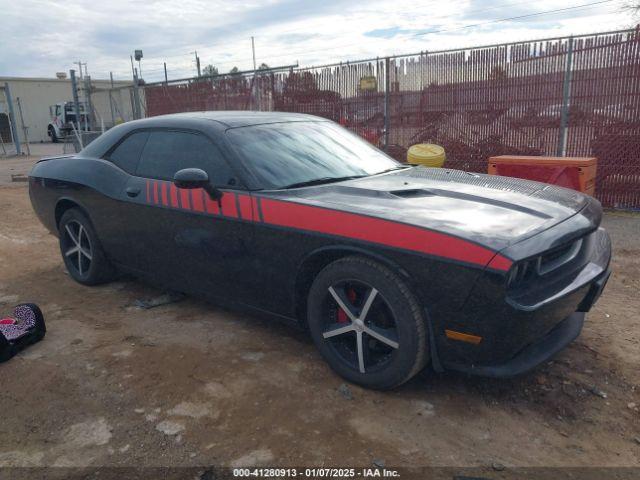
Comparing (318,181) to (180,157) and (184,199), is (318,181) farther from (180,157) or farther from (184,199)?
(180,157)

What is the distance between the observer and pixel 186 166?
365cm

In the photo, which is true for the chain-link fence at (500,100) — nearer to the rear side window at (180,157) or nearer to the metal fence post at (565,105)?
the metal fence post at (565,105)

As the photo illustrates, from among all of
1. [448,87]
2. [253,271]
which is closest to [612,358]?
[253,271]

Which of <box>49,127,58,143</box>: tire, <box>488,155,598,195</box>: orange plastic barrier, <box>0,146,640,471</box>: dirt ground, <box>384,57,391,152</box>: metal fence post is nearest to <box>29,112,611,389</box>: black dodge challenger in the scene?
<box>0,146,640,471</box>: dirt ground

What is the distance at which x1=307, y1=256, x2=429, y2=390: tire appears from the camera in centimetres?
257

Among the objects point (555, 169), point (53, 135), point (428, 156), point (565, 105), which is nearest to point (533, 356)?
point (555, 169)

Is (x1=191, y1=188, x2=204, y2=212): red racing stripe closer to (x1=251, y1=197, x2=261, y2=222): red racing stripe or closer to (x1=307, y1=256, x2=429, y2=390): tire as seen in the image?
(x1=251, y1=197, x2=261, y2=222): red racing stripe

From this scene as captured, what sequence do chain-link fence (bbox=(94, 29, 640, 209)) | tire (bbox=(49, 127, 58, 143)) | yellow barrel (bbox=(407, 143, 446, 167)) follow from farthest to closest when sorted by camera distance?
1. tire (bbox=(49, 127, 58, 143))
2. yellow barrel (bbox=(407, 143, 446, 167))
3. chain-link fence (bbox=(94, 29, 640, 209))

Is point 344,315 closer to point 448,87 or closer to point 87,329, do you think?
point 87,329

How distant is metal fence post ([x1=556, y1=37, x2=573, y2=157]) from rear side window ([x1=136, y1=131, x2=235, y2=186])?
19.6ft

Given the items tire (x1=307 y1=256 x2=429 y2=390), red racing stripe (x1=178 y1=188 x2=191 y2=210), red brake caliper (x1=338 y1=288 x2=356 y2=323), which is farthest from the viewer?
red racing stripe (x1=178 y1=188 x2=191 y2=210)

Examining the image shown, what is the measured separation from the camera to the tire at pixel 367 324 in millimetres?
2566

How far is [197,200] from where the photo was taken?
3451 millimetres

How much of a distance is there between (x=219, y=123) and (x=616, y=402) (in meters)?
2.93
